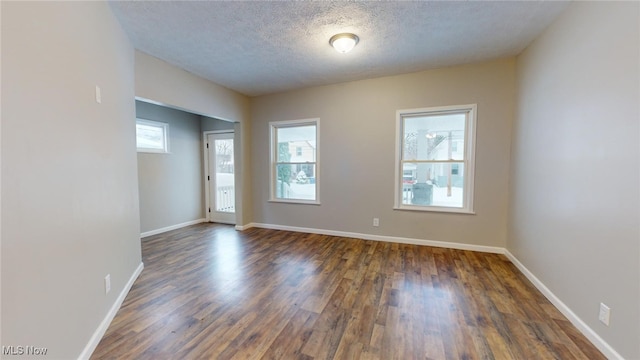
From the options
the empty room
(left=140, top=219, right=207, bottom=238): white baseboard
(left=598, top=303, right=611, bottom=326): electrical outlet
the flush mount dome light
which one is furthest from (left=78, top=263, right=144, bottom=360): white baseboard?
(left=598, top=303, right=611, bottom=326): electrical outlet

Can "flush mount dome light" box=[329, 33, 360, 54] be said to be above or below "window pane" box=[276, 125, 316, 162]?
above

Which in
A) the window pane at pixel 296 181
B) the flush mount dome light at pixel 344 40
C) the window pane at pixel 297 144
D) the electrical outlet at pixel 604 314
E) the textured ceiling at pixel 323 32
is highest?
the textured ceiling at pixel 323 32

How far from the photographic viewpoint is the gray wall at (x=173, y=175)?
4464mm

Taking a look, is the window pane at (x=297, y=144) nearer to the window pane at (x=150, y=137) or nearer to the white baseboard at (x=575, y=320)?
the window pane at (x=150, y=137)

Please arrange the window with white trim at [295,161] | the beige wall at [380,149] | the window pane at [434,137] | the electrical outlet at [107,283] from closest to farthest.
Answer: the electrical outlet at [107,283] → the beige wall at [380,149] → the window pane at [434,137] → the window with white trim at [295,161]

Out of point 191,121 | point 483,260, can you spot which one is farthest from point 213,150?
point 483,260

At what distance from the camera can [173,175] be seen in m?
4.97

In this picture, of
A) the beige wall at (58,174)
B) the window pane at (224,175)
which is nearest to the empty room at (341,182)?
the beige wall at (58,174)

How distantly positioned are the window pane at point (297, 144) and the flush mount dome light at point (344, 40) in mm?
1937

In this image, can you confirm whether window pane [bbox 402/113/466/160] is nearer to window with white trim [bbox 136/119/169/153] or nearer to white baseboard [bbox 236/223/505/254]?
white baseboard [bbox 236/223/505/254]

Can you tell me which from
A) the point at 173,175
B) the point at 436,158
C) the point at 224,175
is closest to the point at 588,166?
the point at 436,158

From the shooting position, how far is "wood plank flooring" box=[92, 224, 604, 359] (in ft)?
5.50

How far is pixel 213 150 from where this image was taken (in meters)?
5.52

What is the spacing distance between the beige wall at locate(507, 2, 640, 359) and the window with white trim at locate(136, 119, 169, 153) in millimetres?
5727
